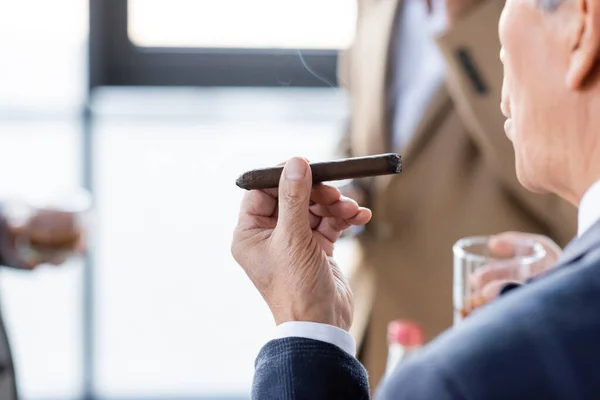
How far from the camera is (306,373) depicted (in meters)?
0.69

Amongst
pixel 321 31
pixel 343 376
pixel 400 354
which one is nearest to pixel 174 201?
pixel 321 31

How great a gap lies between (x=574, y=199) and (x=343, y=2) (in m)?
1.96

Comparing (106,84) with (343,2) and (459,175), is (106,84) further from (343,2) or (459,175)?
(459,175)

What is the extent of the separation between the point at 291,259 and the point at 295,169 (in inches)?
3.2

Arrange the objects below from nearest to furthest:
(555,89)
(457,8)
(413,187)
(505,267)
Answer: (555,89) → (505,267) → (457,8) → (413,187)

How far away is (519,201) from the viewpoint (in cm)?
162

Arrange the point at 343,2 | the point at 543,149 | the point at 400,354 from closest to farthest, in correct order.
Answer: the point at 543,149
the point at 400,354
the point at 343,2

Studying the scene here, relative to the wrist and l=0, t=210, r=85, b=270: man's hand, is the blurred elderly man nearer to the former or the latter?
the wrist

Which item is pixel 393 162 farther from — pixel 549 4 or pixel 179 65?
pixel 179 65

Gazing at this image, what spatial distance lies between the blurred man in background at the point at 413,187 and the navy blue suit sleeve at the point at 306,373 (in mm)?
873

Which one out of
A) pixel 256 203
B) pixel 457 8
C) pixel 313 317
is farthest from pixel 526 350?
pixel 457 8

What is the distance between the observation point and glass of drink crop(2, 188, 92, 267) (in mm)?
1421

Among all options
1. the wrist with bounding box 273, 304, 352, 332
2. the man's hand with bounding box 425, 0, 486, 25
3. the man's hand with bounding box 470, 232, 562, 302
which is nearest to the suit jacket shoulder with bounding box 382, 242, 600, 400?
the wrist with bounding box 273, 304, 352, 332

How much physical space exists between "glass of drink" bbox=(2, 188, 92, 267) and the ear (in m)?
1.03
